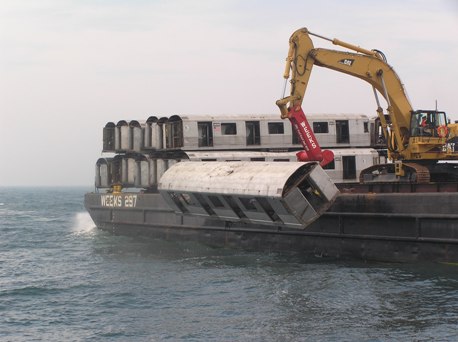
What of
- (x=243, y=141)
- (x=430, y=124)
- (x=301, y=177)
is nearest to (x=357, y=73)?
(x=430, y=124)

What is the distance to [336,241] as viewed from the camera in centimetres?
2866

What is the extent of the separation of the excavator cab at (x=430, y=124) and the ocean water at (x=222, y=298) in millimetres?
7350

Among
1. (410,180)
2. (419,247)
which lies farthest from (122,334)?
(410,180)

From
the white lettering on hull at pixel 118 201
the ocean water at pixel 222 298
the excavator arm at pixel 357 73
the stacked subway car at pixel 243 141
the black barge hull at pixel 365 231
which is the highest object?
the excavator arm at pixel 357 73

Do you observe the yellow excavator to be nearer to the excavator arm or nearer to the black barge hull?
the excavator arm

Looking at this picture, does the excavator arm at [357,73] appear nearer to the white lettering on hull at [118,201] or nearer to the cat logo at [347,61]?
the cat logo at [347,61]

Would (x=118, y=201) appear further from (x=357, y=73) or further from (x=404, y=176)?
(x=404, y=176)

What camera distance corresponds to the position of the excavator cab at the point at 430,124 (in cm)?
3075

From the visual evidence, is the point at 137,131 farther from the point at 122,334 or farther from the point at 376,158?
the point at 122,334

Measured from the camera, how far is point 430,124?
30891mm

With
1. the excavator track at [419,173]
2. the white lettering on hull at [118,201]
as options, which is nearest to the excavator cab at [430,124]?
the excavator track at [419,173]

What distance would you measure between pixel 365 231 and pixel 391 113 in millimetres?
7017

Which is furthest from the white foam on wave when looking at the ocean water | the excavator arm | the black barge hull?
the excavator arm

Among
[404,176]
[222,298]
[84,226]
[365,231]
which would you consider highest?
[404,176]
